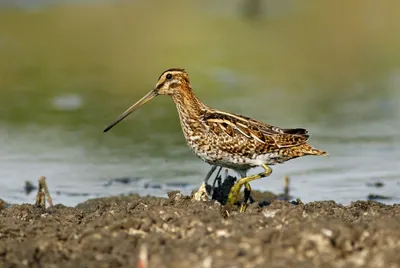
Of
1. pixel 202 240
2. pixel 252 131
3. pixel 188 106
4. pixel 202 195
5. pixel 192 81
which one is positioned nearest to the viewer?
pixel 202 240

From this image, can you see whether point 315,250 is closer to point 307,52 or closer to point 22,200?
point 22,200

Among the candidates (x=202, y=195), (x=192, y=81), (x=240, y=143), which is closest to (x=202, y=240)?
(x=202, y=195)

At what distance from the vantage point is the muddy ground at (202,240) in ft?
19.2

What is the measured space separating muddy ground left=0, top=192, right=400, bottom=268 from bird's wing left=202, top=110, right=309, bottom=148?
164 centimetres

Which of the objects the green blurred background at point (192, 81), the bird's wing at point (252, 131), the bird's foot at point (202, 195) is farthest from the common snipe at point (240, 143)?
the green blurred background at point (192, 81)

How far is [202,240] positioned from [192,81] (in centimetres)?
1047

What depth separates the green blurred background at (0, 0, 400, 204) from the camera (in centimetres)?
1148

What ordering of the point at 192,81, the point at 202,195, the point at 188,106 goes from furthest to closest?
1. the point at 192,81
2. the point at 188,106
3. the point at 202,195

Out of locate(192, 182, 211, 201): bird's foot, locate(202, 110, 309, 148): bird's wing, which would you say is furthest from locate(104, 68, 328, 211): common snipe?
locate(192, 182, 211, 201): bird's foot

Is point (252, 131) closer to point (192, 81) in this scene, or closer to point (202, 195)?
point (202, 195)

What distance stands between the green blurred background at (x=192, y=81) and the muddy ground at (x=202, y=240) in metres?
3.41

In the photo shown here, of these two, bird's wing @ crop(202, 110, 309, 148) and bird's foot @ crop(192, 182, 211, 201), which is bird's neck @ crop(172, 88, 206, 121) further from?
bird's foot @ crop(192, 182, 211, 201)

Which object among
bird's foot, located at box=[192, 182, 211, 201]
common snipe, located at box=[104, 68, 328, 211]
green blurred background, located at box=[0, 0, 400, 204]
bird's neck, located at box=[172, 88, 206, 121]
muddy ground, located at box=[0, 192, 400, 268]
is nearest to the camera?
muddy ground, located at box=[0, 192, 400, 268]

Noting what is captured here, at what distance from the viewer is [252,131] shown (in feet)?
29.3
